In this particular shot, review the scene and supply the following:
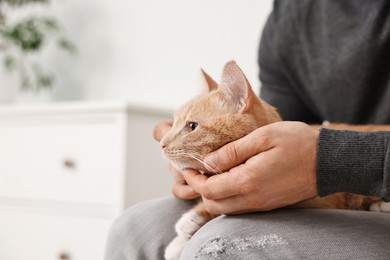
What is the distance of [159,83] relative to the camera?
Result: 212 centimetres

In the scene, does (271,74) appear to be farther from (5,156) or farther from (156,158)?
(5,156)

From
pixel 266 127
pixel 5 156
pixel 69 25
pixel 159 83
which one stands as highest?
pixel 266 127

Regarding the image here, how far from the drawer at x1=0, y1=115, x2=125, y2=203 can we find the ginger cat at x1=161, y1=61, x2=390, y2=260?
785 mm

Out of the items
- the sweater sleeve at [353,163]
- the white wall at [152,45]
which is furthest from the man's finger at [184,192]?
the white wall at [152,45]

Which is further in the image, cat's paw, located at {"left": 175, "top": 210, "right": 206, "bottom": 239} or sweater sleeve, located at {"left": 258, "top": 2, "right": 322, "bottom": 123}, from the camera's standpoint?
sweater sleeve, located at {"left": 258, "top": 2, "right": 322, "bottom": 123}

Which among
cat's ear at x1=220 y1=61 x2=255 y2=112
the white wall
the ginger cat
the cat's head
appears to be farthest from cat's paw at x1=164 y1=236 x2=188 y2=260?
the white wall

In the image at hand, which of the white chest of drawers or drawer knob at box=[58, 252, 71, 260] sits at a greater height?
the white chest of drawers

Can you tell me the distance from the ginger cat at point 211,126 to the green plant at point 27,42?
1.52m

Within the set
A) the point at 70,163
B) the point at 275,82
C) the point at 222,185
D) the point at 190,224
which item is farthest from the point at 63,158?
the point at 222,185

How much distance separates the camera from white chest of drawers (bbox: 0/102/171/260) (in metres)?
1.57

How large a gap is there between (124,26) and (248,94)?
1.61 m

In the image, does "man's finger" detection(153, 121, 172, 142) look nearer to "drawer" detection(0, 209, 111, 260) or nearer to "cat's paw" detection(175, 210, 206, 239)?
"cat's paw" detection(175, 210, 206, 239)

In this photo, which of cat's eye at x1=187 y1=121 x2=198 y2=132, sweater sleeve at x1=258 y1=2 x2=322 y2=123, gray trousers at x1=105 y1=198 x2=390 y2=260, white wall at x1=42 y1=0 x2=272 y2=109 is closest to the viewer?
gray trousers at x1=105 y1=198 x2=390 y2=260

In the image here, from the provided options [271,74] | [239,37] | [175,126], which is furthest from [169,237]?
[239,37]
